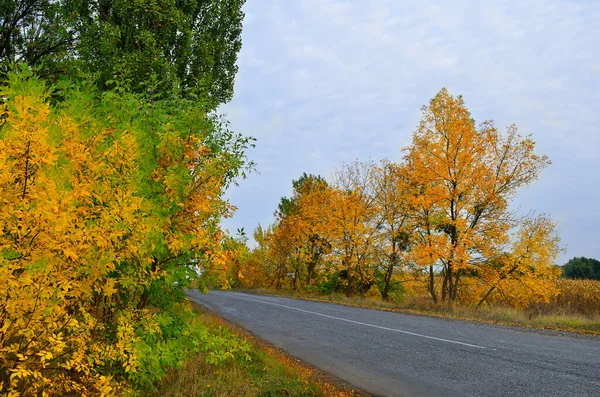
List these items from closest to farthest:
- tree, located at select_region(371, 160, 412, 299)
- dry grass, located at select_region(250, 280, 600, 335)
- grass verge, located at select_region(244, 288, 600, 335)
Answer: grass verge, located at select_region(244, 288, 600, 335) → dry grass, located at select_region(250, 280, 600, 335) → tree, located at select_region(371, 160, 412, 299)

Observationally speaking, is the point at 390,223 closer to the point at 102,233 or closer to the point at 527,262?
the point at 527,262

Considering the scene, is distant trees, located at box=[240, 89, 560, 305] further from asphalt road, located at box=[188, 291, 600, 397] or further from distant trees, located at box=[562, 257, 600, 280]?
distant trees, located at box=[562, 257, 600, 280]

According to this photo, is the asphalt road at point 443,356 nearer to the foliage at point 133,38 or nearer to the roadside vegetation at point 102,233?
the roadside vegetation at point 102,233

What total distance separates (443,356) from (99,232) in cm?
680

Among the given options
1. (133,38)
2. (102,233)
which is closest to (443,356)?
(102,233)

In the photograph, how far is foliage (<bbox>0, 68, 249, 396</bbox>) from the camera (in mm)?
2711

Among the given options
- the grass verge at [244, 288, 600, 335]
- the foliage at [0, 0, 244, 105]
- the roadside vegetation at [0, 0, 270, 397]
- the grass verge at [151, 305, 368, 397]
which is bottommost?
the grass verge at [151, 305, 368, 397]

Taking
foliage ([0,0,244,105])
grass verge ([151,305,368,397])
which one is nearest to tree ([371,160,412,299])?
foliage ([0,0,244,105])

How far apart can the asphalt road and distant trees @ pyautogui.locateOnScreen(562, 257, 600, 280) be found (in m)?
52.0

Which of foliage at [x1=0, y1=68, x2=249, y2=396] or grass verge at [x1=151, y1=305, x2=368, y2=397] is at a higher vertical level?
foliage at [x1=0, y1=68, x2=249, y2=396]

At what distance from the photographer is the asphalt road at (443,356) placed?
5.89 metres

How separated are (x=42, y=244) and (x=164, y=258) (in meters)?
1.78

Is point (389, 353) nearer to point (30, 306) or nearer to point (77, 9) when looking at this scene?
point (30, 306)

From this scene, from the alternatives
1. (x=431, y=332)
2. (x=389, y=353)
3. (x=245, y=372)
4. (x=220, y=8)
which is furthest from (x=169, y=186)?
(x=220, y=8)
